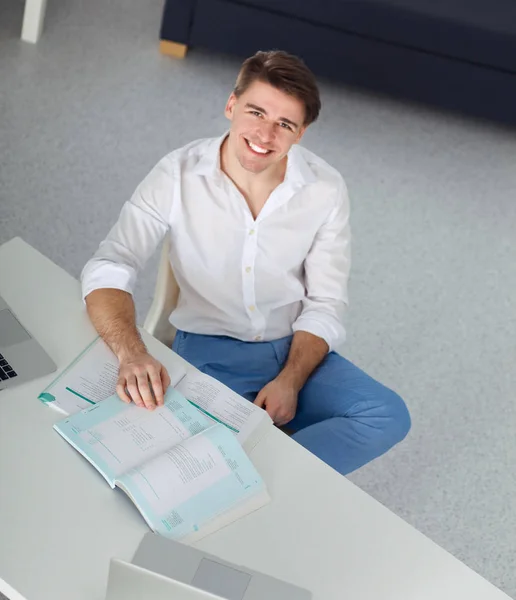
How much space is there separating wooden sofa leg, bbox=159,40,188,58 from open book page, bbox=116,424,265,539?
8.77ft

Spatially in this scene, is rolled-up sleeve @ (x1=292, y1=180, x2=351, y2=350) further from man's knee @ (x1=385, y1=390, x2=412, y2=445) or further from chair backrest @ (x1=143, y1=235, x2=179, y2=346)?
chair backrest @ (x1=143, y1=235, x2=179, y2=346)

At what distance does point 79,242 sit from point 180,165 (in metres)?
1.04

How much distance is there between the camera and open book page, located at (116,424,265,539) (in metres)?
1.30

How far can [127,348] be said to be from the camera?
156 centimetres

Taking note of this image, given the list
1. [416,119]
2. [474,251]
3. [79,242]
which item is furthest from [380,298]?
[416,119]

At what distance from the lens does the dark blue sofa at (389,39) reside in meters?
3.49

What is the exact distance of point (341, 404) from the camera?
1870 millimetres

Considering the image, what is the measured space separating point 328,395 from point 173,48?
2.31 metres

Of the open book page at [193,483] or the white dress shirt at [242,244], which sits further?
the white dress shirt at [242,244]

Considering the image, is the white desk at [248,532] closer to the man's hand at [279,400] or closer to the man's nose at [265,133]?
the man's hand at [279,400]

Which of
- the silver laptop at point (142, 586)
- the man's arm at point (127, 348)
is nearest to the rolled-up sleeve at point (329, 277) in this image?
the man's arm at point (127, 348)

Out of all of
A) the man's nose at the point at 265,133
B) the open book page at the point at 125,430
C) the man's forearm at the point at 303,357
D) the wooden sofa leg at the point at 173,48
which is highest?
the man's nose at the point at 265,133

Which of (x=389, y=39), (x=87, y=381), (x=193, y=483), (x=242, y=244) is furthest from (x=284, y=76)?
(x=389, y=39)

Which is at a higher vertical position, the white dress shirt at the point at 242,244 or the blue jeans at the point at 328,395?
the white dress shirt at the point at 242,244
